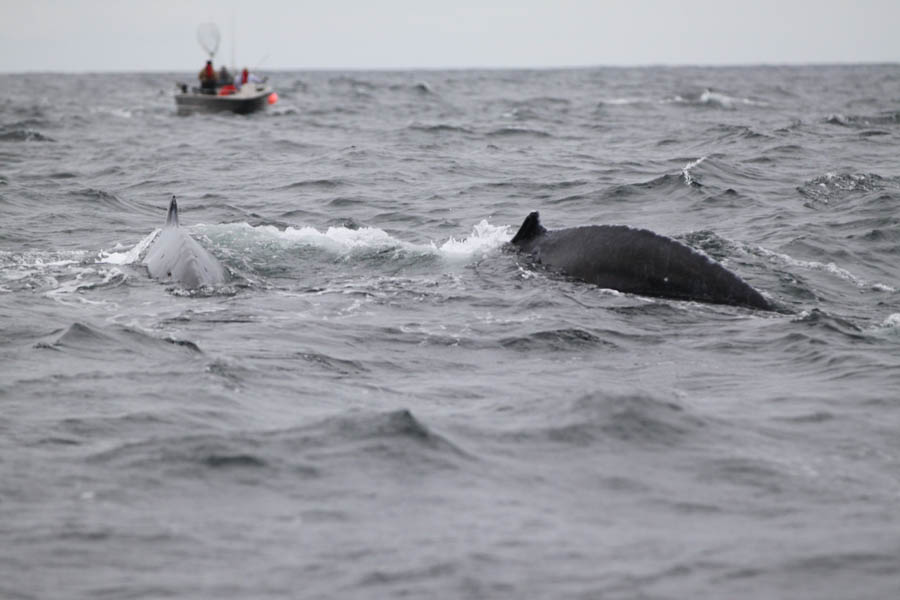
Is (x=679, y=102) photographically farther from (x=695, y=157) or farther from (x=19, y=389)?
(x=19, y=389)

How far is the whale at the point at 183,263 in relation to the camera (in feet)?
42.5

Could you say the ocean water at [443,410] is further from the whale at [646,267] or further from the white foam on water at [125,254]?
the whale at [646,267]

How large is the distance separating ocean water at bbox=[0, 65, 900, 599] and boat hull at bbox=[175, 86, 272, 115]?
100 ft

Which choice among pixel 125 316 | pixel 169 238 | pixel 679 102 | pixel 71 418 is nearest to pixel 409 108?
pixel 679 102

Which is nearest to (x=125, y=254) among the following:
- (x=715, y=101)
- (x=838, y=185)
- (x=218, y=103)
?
(x=838, y=185)

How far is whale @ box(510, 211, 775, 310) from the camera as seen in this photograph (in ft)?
37.6

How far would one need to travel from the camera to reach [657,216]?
18562 millimetres

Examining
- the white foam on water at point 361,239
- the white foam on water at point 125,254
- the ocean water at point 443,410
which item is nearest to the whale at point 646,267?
the ocean water at point 443,410

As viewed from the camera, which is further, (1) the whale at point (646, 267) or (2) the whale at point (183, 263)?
(2) the whale at point (183, 263)

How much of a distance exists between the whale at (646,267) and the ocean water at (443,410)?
0.24 m

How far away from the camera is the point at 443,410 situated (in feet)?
27.5

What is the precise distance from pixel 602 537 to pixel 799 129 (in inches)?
1182

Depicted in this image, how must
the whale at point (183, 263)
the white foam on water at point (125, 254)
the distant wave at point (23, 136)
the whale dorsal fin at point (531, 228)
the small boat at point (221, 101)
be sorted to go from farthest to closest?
the small boat at point (221, 101), the distant wave at point (23, 136), the white foam on water at point (125, 254), the whale dorsal fin at point (531, 228), the whale at point (183, 263)

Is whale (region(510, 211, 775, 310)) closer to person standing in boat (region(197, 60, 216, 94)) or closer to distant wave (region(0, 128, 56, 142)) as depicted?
distant wave (region(0, 128, 56, 142))
